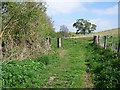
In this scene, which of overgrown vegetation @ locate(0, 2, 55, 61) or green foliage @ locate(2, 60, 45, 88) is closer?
green foliage @ locate(2, 60, 45, 88)

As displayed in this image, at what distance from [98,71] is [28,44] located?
7.80 meters

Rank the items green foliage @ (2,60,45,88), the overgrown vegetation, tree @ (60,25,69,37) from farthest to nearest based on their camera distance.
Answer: tree @ (60,25,69,37)
the overgrown vegetation
green foliage @ (2,60,45,88)

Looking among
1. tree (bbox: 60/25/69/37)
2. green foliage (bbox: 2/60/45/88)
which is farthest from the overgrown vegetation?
tree (bbox: 60/25/69/37)

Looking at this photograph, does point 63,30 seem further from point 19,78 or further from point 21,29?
point 19,78

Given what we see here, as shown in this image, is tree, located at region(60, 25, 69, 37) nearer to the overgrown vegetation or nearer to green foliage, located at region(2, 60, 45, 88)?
the overgrown vegetation

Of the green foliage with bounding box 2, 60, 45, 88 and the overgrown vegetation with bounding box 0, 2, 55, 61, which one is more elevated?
the overgrown vegetation with bounding box 0, 2, 55, 61

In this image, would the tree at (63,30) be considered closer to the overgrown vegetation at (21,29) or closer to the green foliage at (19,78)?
the overgrown vegetation at (21,29)

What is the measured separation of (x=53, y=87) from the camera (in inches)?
320

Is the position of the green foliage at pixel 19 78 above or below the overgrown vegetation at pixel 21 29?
below

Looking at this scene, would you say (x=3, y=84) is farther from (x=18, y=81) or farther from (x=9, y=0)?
(x=9, y=0)

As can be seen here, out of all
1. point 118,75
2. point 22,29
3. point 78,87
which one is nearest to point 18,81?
point 78,87

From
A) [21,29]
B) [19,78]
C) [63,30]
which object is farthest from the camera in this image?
[63,30]

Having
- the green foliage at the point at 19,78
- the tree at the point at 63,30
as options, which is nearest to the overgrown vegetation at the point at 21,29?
the green foliage at the point at 19,78

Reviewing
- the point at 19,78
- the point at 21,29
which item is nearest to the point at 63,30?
the point at 21,29
